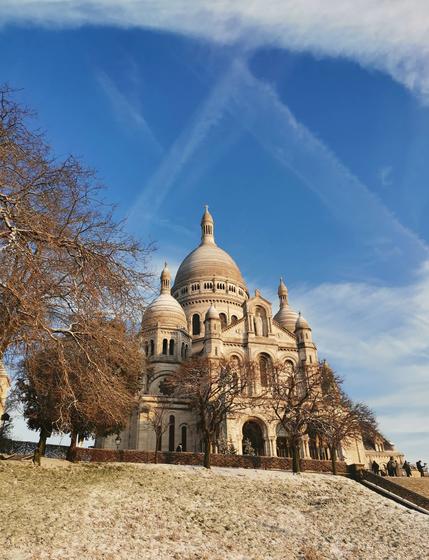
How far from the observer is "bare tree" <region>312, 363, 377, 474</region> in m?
27.9

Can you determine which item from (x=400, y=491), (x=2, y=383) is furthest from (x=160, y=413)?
(x=400, y=491)

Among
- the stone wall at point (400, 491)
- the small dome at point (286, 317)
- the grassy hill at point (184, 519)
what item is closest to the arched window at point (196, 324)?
the small dome at point (286, 317)

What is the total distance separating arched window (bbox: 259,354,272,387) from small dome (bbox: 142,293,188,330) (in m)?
9.87

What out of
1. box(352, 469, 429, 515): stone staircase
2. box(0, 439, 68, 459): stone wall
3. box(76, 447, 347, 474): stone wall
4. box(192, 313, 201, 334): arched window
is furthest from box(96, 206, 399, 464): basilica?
box(352, 469, 429, 515): stone staircase

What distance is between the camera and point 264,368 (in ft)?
139

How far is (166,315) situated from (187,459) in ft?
82.4

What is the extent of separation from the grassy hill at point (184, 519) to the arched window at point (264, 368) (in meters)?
21.5

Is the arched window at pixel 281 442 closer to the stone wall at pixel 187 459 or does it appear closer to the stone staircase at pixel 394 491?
the stone wall at pixel 187 459

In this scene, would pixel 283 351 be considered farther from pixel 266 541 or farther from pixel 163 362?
pixel 266 541

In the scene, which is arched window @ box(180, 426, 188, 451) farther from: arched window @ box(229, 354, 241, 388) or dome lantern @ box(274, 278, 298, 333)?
dome lantern @ box(274, 278, 298, 333)

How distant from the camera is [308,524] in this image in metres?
14.3

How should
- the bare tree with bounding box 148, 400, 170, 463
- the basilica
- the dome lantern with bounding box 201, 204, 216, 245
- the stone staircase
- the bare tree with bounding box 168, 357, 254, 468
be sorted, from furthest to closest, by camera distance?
the dome lantern with bounding box 201, 204, 216, 245
the basilica
the bare tree with bounding box 148, 400, 170, 463
the bare tree with bounding box 168, 357, 254, 468
the stone staircase

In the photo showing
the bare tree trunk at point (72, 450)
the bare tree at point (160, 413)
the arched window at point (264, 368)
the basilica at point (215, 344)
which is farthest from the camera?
the arched window at point (264, 368)

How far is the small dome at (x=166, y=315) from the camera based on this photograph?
47.6 meters
